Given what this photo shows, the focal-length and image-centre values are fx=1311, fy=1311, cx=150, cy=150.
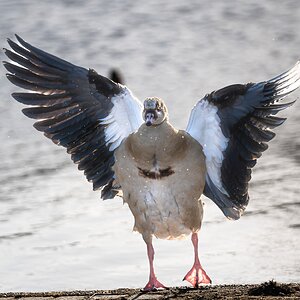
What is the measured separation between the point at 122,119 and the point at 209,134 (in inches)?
→ 28.4

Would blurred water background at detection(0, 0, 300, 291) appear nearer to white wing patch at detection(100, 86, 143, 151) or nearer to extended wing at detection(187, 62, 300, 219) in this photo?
extended wing at detection(187, 62, 300, 219)

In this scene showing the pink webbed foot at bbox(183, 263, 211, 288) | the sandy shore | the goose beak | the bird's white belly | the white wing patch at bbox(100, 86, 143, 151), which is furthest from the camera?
the white wing patch at bbox(100, 86, 143, 151)

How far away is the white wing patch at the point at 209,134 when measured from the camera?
10.0 meters

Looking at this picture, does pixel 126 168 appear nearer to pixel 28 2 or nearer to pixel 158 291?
pixel 158 291

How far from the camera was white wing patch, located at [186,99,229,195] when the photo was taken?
396 inches

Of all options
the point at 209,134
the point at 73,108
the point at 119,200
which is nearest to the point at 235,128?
the point at 209,134

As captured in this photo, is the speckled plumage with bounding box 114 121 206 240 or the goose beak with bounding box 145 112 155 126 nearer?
the goose beak with bounding box 145 112 155 126

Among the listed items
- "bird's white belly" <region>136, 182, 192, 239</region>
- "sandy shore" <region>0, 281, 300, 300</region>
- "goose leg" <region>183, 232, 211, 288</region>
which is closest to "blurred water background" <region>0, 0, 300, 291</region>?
"goose leg" <region>183, 232, 211, 288</region>

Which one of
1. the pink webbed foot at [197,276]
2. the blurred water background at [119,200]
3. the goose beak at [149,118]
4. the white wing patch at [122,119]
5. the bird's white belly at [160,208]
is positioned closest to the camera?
the goose beak at [149,118]

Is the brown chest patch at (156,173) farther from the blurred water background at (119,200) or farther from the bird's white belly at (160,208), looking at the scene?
the blurred water background at (119,200)

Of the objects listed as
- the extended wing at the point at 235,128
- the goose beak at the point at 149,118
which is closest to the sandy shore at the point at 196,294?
the extended wing at the point at 235,128

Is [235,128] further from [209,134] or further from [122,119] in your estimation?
[122,119]

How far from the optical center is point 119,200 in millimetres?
12805

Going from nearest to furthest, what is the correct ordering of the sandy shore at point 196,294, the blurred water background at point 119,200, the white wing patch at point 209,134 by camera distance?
the sandy shore at point 196,294 → the white wing patch at point 209,134 → the blurred water background at point 119,200
